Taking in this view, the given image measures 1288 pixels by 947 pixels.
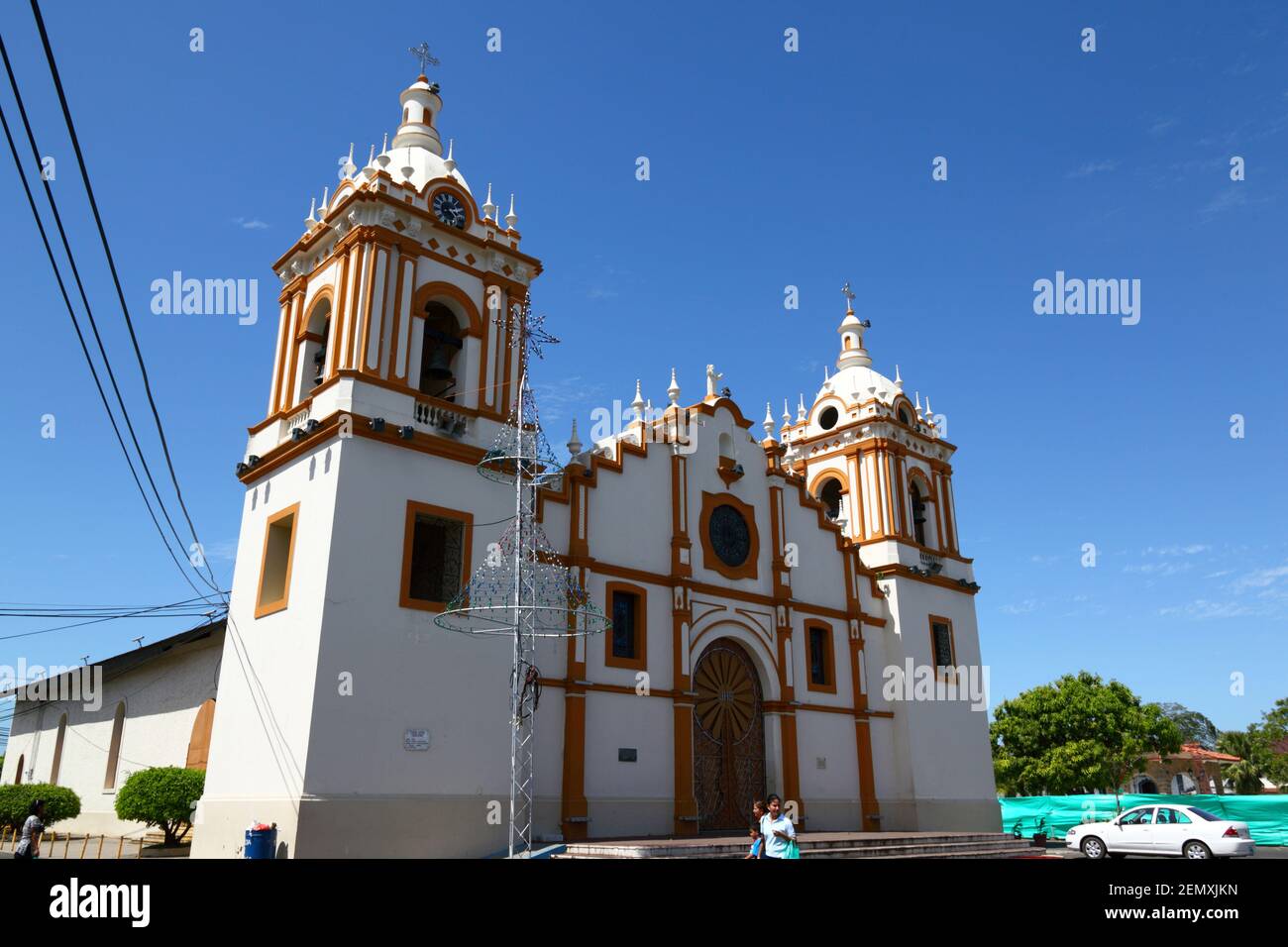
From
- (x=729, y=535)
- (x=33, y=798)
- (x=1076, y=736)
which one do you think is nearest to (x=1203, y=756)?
(x=1076, y=736)

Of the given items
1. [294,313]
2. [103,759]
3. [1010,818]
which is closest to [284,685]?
[294,313]

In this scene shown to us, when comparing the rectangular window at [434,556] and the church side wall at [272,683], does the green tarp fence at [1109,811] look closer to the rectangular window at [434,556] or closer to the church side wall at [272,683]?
the rectangular window at [434,556]

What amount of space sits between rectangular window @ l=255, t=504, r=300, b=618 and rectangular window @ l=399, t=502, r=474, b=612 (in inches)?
87.3

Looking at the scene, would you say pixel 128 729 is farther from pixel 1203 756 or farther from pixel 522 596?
pixel 1203 756

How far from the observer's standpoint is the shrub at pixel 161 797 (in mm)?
21000

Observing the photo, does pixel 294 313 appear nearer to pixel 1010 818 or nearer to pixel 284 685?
pixel 284 685

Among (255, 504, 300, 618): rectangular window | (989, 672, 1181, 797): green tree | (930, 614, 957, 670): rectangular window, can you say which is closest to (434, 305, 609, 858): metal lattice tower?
(255, 504, 300, 618): rectangular window

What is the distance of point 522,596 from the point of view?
16875 mm

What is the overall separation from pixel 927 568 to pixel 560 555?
13439mm

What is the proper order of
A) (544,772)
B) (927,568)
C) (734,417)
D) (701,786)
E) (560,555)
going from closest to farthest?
(544,772) → (560,555) → (701,786) → (734,417) → (927,568)

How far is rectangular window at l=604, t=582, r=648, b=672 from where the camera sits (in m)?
20.0

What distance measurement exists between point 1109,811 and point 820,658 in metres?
14.9
